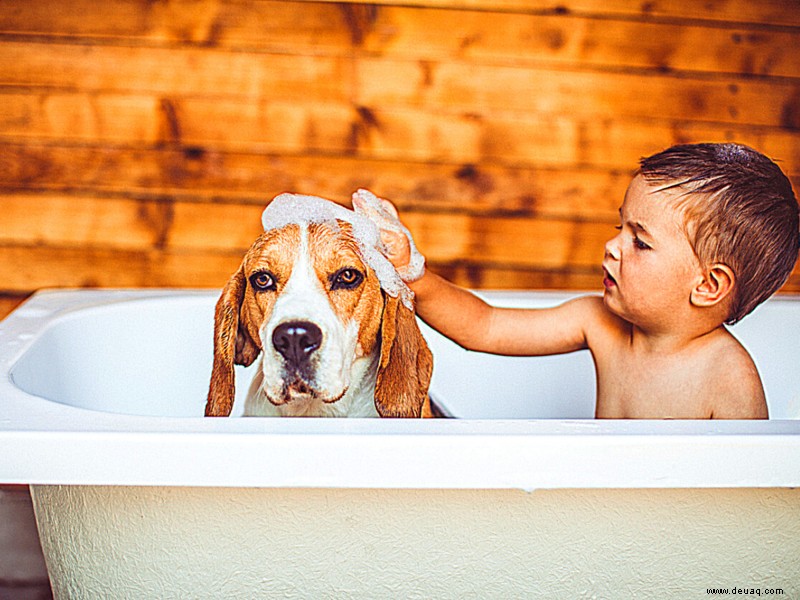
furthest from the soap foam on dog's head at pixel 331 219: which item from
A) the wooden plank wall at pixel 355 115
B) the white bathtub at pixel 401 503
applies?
the wooden plank wall at pixel 355 115

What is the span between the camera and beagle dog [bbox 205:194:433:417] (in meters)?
1.39

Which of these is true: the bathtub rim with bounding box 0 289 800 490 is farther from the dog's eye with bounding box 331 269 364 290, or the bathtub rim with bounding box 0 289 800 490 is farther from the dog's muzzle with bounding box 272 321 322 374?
the dog's eye with bounding box 331 269 364 290

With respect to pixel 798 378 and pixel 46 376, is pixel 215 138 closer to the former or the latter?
pixel 46 376

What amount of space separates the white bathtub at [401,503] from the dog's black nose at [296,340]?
0.13 m

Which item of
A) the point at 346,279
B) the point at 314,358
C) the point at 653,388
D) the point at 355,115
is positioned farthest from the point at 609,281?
the point at 355,115

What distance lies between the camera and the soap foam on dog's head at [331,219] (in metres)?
1.54

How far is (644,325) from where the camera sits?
1.74 m

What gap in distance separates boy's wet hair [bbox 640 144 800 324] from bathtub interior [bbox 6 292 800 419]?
27.7 inches

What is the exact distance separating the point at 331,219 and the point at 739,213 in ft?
2.36

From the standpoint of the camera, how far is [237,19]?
100 inches

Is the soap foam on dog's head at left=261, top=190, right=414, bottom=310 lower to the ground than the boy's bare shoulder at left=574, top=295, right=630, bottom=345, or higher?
higher

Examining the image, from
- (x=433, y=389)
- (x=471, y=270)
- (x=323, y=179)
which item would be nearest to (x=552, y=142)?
(x=471, y=270)

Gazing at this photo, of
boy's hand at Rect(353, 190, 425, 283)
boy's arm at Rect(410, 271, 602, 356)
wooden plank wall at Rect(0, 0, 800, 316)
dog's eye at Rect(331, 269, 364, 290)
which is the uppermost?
wooden plank wall at Rect(0, 0, 800, 316)

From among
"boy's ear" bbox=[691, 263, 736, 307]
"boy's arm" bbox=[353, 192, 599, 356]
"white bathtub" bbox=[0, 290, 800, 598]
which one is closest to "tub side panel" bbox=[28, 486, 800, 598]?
"white bathtub" bbox=[0, 290, 800, 598]
